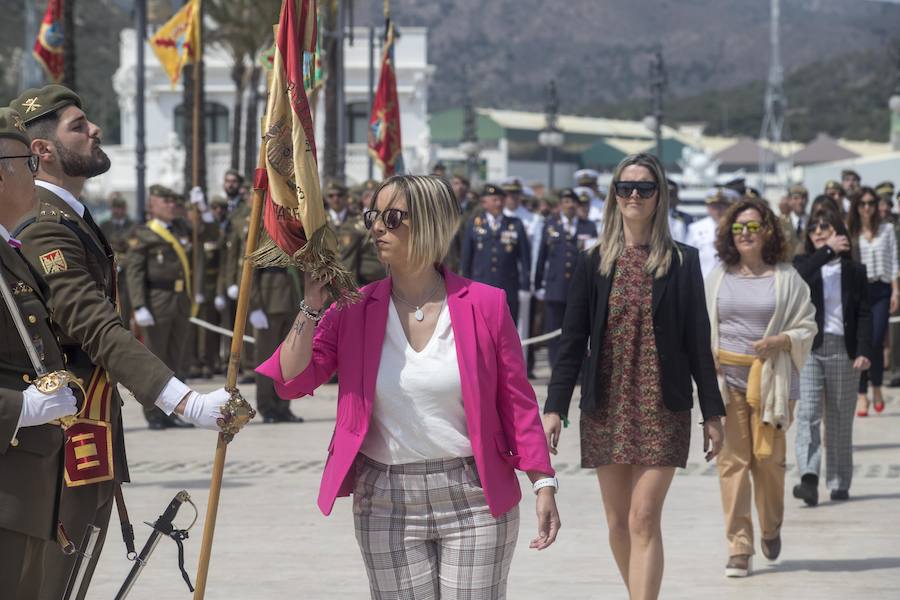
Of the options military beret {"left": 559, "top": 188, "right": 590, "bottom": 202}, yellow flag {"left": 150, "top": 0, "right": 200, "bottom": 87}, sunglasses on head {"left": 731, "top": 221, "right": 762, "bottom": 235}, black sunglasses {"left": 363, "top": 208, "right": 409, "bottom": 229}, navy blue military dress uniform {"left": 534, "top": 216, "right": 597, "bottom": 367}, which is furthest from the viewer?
yellow flag {"left": 150, "top": 0, "right": 200, "bottom": 87}

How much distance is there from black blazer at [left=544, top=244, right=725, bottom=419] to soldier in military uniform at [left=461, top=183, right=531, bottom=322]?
11518 mm

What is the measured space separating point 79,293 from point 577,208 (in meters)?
14.8

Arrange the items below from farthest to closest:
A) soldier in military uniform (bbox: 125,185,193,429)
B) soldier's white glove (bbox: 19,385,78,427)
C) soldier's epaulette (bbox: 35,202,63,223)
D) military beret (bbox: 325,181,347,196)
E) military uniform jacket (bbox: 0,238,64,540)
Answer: military beret (bbox: 325,181,347,196)
soldier in military uniform (bbox: 125,185,193,429)
soldier's epaulette (bbox: 35,202,63,223)
military uniform jacket (bbox: 0,238,64,540)
soldier's white glove (bbox: 19,385,78,427)

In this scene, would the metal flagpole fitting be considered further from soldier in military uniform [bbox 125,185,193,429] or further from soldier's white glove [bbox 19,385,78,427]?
soldier in military uniform [bbox 125,185,193,429]

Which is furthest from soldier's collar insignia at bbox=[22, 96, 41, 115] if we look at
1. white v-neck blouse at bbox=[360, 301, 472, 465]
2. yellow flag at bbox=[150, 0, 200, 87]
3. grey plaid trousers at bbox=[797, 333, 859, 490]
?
yellow flag at bbox=[150, 0, 200, 87]

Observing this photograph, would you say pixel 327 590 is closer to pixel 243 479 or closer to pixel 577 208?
pixel 243 479

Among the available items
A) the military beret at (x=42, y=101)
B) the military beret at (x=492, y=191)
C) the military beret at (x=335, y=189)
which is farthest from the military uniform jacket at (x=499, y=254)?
the military beret at (x=42, y=101)

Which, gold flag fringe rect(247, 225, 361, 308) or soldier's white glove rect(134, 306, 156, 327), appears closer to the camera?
gold flag fringe rect(247, 225, 361, 308)

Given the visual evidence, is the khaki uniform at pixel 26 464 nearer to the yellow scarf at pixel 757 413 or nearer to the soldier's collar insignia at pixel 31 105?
the soldier's collar insignia at pixel 31 105

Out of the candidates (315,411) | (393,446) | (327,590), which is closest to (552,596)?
(327,590)

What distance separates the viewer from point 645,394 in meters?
6.75

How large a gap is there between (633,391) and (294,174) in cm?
218

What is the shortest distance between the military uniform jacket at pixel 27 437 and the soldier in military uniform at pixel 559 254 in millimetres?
13946

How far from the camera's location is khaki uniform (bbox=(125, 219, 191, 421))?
1480 cm
